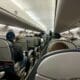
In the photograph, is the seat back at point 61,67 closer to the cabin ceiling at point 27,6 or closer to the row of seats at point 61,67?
the row of seats at point 61,67

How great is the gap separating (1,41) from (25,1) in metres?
1.32

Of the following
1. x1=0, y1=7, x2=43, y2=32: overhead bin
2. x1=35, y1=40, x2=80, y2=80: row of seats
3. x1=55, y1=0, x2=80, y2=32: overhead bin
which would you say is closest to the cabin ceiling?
x1=0, y1=7, x2=43, y2=32: overhead bin

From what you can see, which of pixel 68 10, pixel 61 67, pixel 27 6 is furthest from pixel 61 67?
pixel 27 6

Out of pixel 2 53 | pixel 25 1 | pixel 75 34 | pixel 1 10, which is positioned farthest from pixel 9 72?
pixel 75 34

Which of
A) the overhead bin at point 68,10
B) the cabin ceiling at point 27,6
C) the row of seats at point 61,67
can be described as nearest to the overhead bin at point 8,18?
the cabin ceiling at point 27,6

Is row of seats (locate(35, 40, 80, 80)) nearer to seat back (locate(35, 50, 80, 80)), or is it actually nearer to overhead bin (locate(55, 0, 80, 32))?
seat back (locate(35, 50, 80, 80))

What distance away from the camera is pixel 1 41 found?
15.9 feet

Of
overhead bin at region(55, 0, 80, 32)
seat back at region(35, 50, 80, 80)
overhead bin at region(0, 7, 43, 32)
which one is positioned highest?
overhead bin at region(0, 7, 43, 32)

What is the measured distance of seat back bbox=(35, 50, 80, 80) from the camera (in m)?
1.17

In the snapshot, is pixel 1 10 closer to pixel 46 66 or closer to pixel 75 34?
pixel 46 66

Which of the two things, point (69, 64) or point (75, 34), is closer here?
point (69, 64)

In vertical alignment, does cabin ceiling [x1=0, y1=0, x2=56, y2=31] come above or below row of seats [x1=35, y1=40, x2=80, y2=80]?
above

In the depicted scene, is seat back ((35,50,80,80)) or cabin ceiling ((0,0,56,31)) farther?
cabin ceiling ((0,0,56,31))

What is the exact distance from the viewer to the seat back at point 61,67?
46.2 inches
